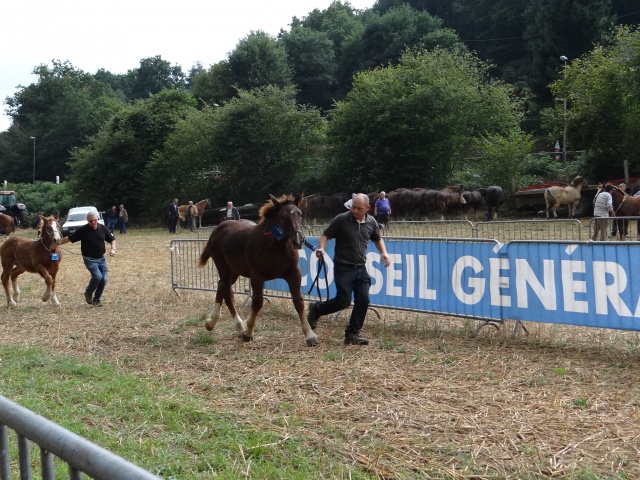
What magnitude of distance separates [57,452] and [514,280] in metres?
7.91

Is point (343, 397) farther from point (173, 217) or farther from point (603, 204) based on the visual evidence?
point (173, 217)

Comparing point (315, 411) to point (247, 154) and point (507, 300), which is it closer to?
point (507, 300)

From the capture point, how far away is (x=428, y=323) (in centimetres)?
1089

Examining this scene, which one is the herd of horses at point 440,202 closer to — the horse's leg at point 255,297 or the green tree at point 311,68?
the horse's leg at point 255,297

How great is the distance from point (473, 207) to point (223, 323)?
2541 cm

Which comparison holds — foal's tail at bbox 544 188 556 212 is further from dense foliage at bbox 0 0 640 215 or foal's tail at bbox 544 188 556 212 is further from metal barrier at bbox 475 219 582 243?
metal barrier at bbox 475 219 582 243

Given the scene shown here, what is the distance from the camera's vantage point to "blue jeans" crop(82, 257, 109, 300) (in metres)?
14.1

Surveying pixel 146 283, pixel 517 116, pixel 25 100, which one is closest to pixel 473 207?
pixel 517 116

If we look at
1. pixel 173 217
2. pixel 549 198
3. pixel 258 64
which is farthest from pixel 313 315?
pixel 258 64

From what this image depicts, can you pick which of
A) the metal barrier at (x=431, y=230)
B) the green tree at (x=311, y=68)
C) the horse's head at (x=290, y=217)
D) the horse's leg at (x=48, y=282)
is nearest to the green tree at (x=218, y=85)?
the green tree at (x=311, y=68)

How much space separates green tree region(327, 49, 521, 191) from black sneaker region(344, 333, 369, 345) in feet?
111

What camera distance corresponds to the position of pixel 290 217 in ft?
30.5

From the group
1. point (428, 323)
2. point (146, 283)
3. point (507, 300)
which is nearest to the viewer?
point (507, 300)

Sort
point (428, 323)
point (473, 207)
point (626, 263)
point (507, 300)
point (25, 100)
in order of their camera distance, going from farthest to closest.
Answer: point (25, 100) < point (473, 207) < point (428, 323) < point (507, 300) < point (626, 263)
